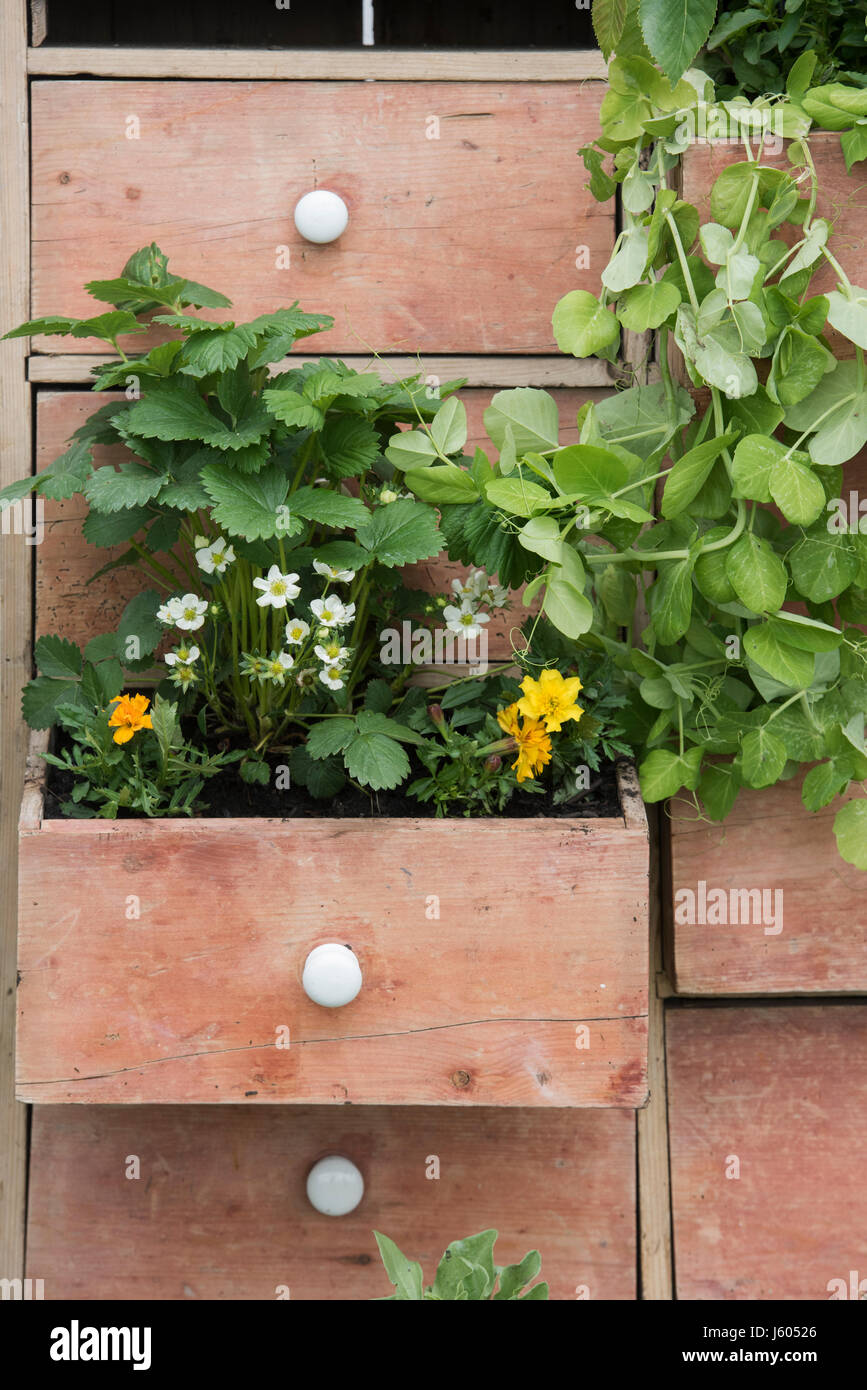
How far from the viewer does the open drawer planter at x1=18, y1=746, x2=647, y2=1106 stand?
0.85m

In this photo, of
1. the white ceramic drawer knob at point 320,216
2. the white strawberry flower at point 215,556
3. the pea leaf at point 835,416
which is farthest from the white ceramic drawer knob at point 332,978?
the white ceramic drawer knob at point 320,216

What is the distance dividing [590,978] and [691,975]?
0.22m

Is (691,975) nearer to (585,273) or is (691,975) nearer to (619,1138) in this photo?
(619,1138)

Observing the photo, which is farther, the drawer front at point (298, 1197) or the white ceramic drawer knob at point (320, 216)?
the drawer front at point (298, 1197)

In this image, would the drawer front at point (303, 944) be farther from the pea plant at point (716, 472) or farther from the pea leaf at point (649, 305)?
the pea leaf at point (649, 305)

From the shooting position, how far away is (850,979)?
1.03m

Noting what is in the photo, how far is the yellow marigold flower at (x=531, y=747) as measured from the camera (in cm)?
84

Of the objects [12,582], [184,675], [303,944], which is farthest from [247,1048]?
[12,582]

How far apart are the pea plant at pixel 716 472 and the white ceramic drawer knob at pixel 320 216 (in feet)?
0.79

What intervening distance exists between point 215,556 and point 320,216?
362 mm

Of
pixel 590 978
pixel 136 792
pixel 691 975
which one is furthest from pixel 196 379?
pixel 691 975

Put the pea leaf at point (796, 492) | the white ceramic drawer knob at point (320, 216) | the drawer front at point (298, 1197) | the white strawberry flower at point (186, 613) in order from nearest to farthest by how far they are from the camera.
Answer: the pea leaf at point (796, 492)
the white strawberry flower at point (186, 613)
the white ceramic drawer knob at point (320, 216)
the drawer front at point (298, 1197)

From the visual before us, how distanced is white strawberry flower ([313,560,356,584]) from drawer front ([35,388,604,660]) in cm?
19

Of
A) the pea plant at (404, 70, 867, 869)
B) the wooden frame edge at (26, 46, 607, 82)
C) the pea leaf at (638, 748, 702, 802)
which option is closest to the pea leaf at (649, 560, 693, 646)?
the pea plant at (404, 70, 867, 869)
